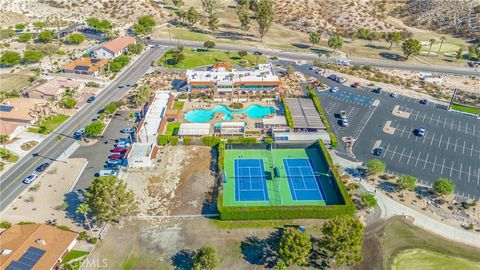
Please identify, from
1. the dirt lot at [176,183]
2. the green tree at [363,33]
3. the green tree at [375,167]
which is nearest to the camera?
the dirt lot at [176,183]

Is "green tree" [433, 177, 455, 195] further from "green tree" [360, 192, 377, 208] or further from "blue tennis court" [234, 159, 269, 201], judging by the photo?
"blue tennis court" [234, 159, 269, 201]

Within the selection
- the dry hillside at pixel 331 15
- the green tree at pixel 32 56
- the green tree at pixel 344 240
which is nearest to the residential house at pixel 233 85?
the green tree at pixel 32 56

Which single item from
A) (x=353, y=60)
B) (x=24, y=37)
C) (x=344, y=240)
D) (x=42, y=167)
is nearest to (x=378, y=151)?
(x=344, y=240)

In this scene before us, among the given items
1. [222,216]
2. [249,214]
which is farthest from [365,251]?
[222,216]

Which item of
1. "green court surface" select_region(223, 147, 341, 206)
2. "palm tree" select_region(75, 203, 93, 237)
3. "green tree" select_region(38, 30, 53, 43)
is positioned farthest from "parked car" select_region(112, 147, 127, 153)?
"green tree" select_region(38, 30, 53, 43)

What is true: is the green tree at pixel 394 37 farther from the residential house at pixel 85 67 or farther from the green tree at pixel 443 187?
the residential house at pixel 85 67

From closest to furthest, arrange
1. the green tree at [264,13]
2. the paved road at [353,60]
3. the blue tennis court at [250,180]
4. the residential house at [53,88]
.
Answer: the blue tennis court at [250,180] < the residential house at [53,88] < the paved road at [353,60] < the green tree at [264,13]

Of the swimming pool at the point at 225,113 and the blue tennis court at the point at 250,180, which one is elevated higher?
the swimming pool at the point at 225,113
